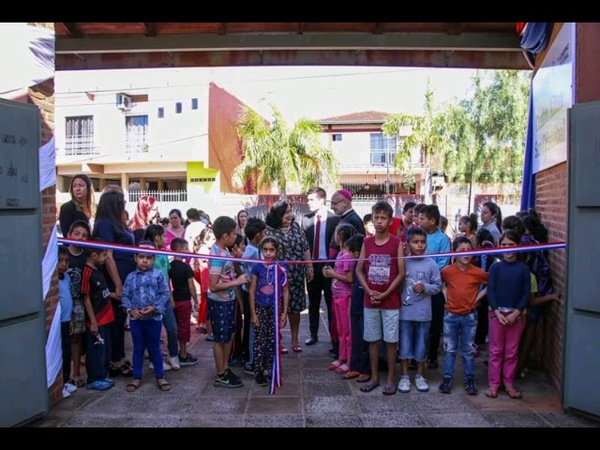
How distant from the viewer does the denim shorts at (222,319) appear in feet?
15.8

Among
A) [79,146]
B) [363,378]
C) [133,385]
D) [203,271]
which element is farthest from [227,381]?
[79,146]

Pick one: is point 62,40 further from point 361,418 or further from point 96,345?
point 361,418

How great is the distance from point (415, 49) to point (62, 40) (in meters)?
4.73

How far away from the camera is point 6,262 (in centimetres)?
379

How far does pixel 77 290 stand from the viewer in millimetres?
4773

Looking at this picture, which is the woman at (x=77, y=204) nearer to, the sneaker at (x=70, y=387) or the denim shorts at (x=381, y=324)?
the sneaker at (x=70, y=387)

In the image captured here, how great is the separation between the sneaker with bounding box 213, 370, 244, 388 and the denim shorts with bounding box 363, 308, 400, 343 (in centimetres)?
130

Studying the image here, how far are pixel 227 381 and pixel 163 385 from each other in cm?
60

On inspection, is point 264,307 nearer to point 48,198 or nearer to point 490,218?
point 48,198

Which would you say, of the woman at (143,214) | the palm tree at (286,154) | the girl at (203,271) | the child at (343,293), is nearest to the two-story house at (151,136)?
the palm tree at (286,154)

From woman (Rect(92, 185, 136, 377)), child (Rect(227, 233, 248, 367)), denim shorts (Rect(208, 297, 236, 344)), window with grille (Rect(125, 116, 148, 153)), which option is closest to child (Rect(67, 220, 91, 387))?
woman (Rect(92, 185, 136, 377))

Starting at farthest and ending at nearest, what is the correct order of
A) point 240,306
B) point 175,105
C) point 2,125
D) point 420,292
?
point 175,105, point 240,306, point 420,292, point 2,125

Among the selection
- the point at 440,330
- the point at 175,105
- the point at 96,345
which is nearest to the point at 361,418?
the point at 440,330

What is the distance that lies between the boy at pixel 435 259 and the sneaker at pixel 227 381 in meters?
2.15
